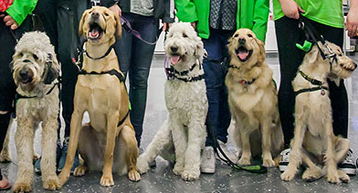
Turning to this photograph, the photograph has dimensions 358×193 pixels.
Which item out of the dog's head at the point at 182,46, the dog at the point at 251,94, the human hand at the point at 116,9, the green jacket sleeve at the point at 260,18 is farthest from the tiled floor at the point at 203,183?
the human hand at the point at 116,9

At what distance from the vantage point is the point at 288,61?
10.7ft

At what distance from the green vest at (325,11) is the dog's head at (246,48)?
1.41 ft

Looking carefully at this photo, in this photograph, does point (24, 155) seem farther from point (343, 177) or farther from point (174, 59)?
point (343, 177)

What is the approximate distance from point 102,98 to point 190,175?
33.3 inches

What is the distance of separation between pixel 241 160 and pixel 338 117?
821mm

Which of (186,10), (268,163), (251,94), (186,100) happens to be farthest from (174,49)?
(268,163)

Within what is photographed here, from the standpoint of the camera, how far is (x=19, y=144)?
2787mm

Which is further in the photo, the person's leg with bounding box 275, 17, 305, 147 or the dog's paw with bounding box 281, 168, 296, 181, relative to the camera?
the person's leg with bounding box 275, 17, 305, 147

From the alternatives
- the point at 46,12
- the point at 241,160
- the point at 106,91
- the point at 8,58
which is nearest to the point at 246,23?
the point at 241,160

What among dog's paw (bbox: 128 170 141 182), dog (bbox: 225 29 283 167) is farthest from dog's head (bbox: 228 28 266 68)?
dog's paw (bbox: 128 170 141 182)

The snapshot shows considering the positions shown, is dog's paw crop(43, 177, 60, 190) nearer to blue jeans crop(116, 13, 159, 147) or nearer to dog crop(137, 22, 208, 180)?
dog crop(137, 22, 208, 180)

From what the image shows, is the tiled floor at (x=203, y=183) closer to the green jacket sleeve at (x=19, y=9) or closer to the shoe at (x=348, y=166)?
the shoe at (x=348, y=166)

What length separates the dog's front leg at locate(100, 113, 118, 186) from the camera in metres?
2.95

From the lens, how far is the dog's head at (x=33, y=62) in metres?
2.62
